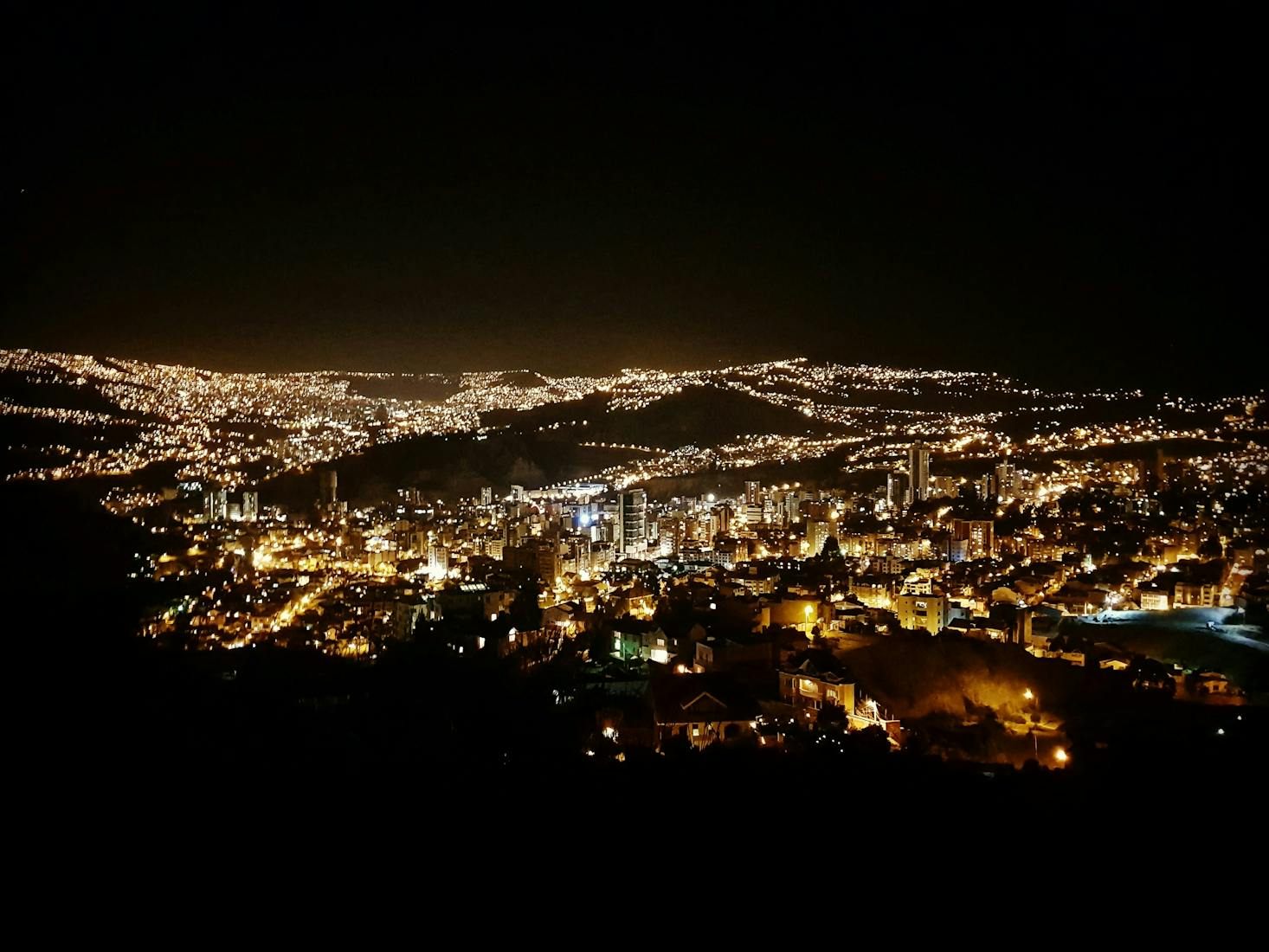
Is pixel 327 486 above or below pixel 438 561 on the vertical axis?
above

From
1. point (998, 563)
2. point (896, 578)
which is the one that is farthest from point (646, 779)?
point (998, 563)

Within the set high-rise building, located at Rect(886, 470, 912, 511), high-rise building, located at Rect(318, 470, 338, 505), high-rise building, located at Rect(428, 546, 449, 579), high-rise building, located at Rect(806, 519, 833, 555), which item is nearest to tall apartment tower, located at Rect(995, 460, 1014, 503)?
high-rise building, located at Rect(886, 470, 912, 511)

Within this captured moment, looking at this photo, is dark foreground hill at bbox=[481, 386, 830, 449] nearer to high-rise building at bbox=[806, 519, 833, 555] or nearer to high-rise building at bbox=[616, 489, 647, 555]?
high-rise building at bbox=[616, 489, 647, 555]

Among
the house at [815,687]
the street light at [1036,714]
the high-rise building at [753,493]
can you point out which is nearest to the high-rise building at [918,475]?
the high-rise building at [753,493]

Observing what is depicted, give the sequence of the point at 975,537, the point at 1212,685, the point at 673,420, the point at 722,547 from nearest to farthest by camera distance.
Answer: the point at 1212,685, the point at 975,537, the point at 722,547, the point at 673,420

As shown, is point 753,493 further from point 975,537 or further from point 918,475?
point 975,537

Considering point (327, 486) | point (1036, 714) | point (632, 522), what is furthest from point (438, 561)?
point (1036, 714)
